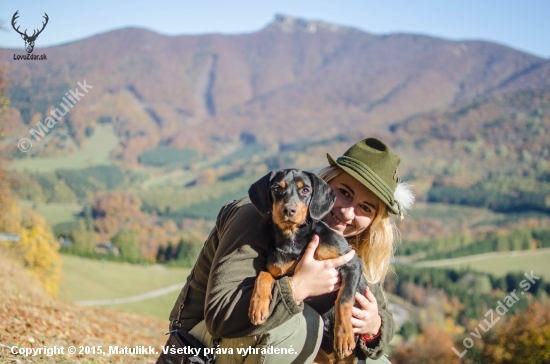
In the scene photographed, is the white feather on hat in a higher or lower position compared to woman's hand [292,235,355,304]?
higher

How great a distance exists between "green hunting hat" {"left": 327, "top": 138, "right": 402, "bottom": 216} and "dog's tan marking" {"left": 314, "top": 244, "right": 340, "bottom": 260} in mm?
750

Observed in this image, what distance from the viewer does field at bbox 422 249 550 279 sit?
6912 centimetres

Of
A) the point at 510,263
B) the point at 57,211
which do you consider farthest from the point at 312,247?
the point at 57,211

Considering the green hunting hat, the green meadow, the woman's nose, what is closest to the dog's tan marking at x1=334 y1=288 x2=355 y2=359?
the woman's nose

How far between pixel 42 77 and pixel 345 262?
6094 inches

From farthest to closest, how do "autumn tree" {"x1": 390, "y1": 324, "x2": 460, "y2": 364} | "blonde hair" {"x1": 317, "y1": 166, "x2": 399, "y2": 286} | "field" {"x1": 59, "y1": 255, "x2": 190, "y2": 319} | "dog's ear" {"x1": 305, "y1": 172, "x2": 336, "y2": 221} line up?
"field" {"x1": 59, "y1": 255, "x2": 190, "y2": 319}, "autumn tree" {"x1": 390, "y1": 324, "x2": 460, "y2": 364}, "blonde hair" {"x1": 317, "y1": 166, "x2": 399, "y2": 286}, "dog's ear" {"x1": 305, "y1": 172, "x2": 336, "y2": 221}

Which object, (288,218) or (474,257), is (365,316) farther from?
(474,257)

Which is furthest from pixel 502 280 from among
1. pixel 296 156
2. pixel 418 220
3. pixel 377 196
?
pixel 296 156

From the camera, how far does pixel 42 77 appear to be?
138875 mm

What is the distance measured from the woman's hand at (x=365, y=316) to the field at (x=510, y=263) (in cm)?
7196

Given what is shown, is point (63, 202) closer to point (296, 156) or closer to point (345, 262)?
point (296, 156)

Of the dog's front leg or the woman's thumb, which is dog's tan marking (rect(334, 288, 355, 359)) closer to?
the dog's front leg

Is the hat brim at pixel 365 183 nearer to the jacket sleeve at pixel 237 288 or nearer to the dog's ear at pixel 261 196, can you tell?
the dog's ear at pixel 261 196

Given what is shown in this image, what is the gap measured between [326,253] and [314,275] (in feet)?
0.92
